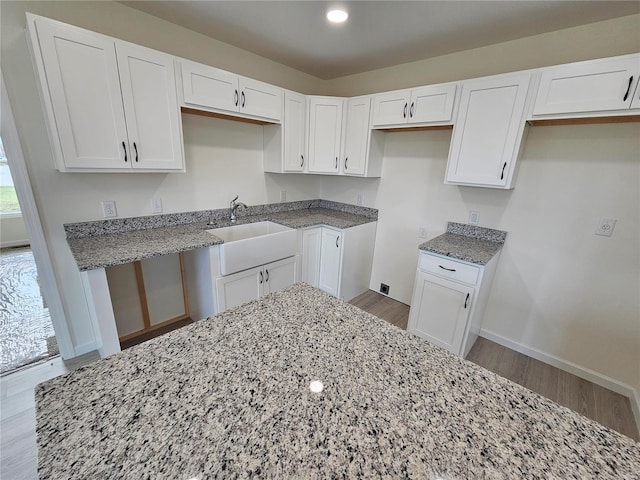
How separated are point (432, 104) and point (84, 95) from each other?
2.38 metres

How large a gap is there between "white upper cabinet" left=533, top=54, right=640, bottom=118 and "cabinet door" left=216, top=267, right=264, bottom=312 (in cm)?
233

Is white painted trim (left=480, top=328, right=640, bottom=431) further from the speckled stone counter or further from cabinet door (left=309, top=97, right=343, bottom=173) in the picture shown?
cabinet door (left=309, top=97, right=343, bottom=173)

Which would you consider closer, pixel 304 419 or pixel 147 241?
pixel 304 419

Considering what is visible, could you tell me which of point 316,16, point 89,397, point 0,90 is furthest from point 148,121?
point 89,397

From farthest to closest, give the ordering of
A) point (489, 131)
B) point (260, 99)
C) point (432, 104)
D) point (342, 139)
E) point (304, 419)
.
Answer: point (342, 139)
point (260, 99)
point (432, 104)
point (489, 131)
point (304, 419)

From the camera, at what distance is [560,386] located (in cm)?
201

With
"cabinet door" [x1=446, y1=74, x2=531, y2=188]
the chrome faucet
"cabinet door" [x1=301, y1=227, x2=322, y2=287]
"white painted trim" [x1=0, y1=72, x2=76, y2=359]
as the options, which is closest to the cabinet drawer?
"cabinet door" [x1=446, y1=74, x2=531, y2=188]

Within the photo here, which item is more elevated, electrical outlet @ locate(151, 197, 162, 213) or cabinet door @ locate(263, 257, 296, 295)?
electrical outlet @ locate(151, 197, 162, 213)

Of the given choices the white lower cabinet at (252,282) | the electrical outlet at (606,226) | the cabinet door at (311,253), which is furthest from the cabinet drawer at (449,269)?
the white lower cabinet at (252,282)

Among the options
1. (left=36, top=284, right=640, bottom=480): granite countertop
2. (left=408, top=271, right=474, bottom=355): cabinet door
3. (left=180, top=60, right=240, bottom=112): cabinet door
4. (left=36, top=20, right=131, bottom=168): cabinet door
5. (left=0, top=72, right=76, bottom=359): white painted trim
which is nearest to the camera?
(left=36, top=284, right=640, bottom=480): granite countertop

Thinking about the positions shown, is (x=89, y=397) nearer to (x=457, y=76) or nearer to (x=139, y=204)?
(x=139, y=204)

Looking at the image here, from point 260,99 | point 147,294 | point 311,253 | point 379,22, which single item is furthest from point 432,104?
point 147,294

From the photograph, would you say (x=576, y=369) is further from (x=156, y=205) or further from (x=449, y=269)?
(x=156, y=205)

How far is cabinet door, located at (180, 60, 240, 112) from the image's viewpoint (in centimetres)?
Answer: 190
